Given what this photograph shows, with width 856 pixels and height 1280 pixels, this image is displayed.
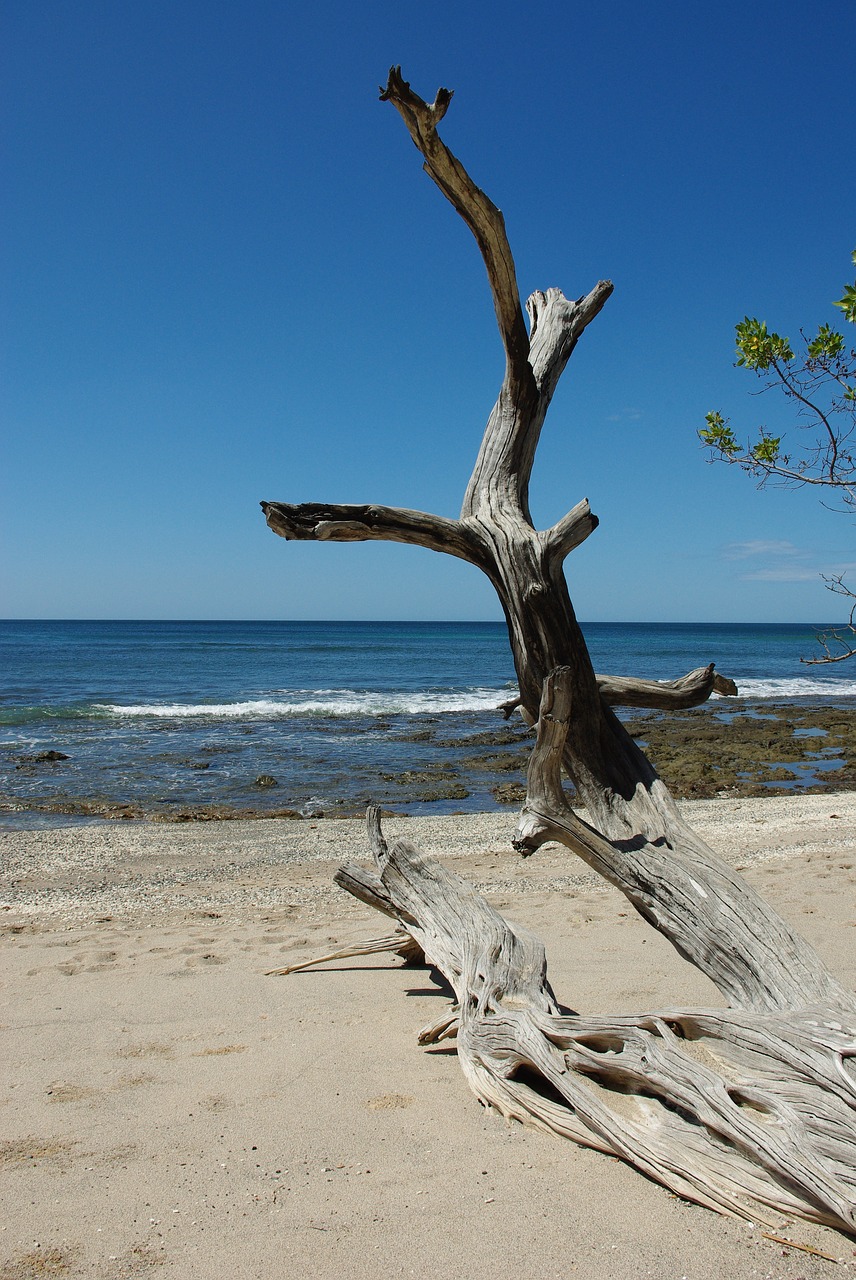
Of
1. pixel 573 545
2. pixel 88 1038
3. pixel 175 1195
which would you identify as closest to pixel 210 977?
pixel 88 1038

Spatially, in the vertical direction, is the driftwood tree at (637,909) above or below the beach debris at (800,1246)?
above

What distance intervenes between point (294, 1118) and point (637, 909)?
1651 mm

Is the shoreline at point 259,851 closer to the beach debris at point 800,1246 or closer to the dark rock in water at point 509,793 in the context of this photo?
the dark rock in water at point 509,793

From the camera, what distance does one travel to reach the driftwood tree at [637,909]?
2572 millimetres

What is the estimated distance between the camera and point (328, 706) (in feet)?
84.3

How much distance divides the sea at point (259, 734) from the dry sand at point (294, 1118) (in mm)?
5545

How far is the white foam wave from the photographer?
24078 millimetres

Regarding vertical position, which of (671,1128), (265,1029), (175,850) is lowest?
(175,850)

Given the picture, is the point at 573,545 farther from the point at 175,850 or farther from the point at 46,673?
the point at 46,673

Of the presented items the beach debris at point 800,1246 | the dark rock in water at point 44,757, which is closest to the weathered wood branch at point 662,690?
the beach debris at point 800,1246

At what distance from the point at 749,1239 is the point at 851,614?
3141 millimetres

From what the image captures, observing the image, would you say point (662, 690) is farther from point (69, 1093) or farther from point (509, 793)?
point (509, 793)

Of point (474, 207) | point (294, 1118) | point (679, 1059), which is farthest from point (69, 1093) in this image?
point (474, 207)

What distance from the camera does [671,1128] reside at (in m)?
2.70
